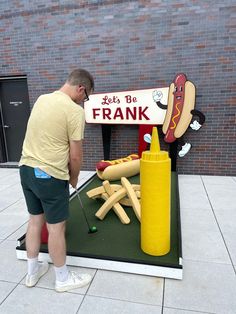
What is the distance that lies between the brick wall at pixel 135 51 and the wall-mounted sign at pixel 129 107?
34 cm

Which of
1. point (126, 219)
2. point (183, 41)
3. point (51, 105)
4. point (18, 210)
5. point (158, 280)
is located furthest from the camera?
point (183, 41)

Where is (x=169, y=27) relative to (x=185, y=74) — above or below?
above

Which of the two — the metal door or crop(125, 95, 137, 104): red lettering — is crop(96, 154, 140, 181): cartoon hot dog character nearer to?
crop(125, 95, 137, 104): red lettering

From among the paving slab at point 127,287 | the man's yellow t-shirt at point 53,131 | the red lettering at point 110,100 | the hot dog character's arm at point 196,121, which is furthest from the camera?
the red lettering at point 110,100

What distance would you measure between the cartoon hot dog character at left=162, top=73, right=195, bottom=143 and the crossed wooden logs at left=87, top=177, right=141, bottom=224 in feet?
5.73

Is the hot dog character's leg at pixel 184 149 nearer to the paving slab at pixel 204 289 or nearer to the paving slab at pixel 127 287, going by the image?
the paving slab at pixel 204 289

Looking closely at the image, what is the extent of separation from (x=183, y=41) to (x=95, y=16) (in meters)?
1.77

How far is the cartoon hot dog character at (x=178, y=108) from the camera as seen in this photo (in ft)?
14.2

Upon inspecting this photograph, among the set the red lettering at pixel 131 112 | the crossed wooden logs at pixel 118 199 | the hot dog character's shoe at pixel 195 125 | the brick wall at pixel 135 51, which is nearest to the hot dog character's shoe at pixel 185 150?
the brick wall at pixel 135 51

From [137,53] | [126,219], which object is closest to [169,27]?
[137,53]

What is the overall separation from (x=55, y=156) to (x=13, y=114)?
472 cm

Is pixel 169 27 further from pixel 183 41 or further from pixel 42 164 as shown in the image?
pixel 42 164

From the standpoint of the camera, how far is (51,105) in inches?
67.6

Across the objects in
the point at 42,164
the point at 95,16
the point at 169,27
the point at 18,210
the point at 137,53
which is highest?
the point at 95,16
